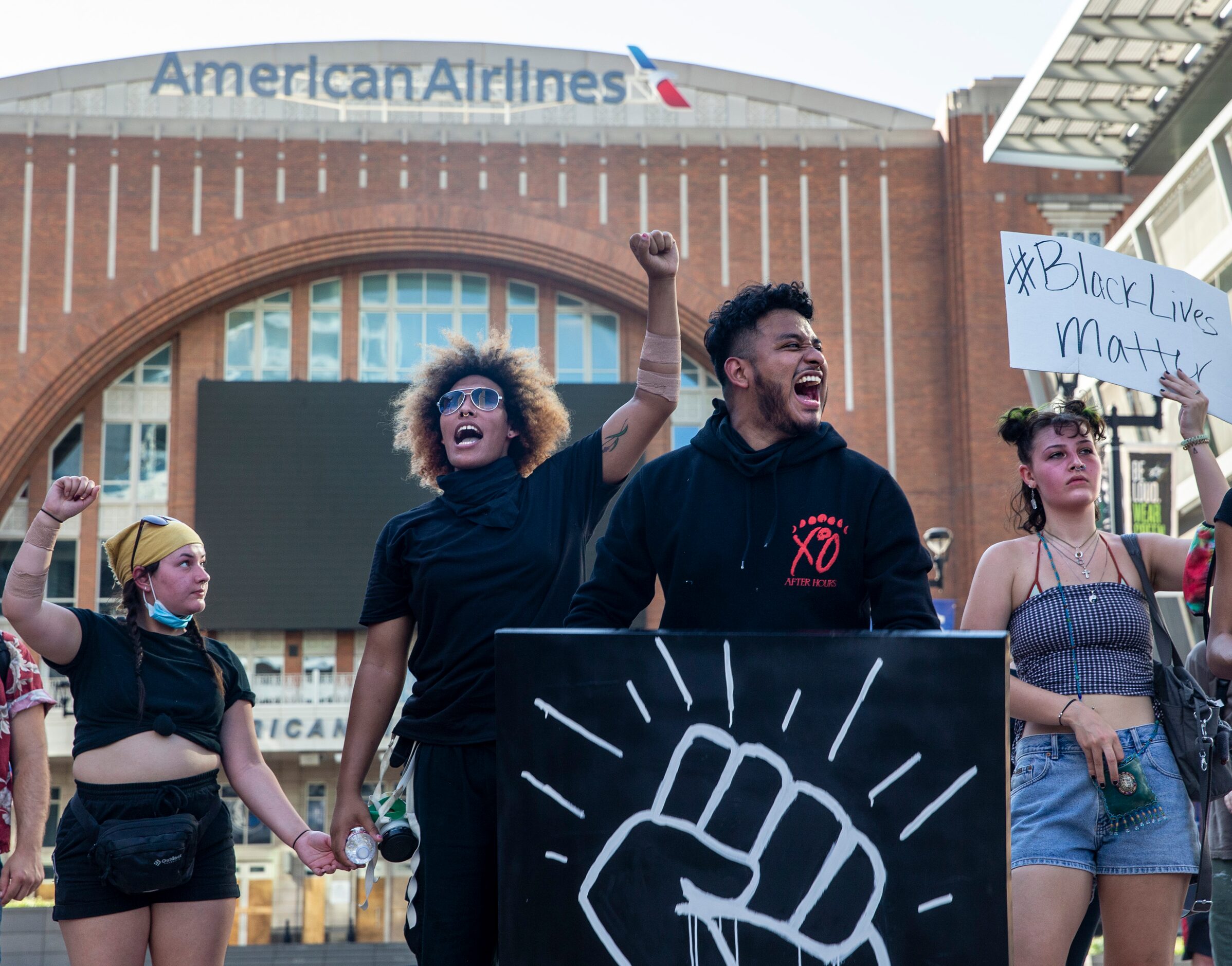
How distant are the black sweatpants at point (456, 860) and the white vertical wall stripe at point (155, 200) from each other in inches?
1152

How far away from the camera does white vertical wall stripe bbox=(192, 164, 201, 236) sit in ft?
99.8

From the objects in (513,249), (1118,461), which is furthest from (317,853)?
(513,249)

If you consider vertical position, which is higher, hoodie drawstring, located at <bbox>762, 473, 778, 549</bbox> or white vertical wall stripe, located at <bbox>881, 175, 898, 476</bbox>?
white vertical wall stripe, located at <bbox>881, 175, 898, 476</bbox>

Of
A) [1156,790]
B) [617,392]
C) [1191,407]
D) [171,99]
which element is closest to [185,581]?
[1156,790]

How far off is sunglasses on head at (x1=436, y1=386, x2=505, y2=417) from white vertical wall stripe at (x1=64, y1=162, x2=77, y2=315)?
94.8 feet

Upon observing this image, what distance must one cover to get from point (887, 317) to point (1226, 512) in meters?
27.6

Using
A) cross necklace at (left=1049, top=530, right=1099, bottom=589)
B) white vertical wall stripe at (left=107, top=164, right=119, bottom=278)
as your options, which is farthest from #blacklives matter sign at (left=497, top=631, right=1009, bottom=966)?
white vertical wall stripe at (left=107, top=164, right=119, bottom=278)

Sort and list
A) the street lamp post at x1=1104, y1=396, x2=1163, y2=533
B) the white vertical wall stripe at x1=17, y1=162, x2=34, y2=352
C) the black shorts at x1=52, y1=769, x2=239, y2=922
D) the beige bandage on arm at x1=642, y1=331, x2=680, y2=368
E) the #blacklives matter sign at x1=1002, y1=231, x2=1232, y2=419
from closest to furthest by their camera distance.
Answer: the beige bandage on arm at x1=642, y1=331, x2=680, y2=368
the black shorts at x1=52, y1=769, x2=239, y2=922
the #blacklives matter sign at x1=1002, y1=231, x2=1232, y2=419
the street lamp post at x1=1104, y1=396, x2=1163, y2=533
the white vertical wall stripe at x1=17, y1=162, x2=34, y2=352

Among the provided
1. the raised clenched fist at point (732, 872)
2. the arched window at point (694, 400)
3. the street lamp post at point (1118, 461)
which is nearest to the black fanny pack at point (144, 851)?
the raised clenched fist at point (732, 872)

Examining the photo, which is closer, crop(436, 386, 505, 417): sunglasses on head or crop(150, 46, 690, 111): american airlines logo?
crop(436, 386, 505, 417): sunglasses on head

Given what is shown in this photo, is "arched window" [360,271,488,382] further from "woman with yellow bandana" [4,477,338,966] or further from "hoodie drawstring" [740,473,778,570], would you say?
"hoodie drawstring" [740,473,778,570]

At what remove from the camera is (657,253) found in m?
3.12

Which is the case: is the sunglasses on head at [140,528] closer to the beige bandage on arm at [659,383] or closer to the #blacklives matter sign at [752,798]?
the beige bandage on arm at [659,383]

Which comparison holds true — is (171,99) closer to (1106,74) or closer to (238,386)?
(238,386)
